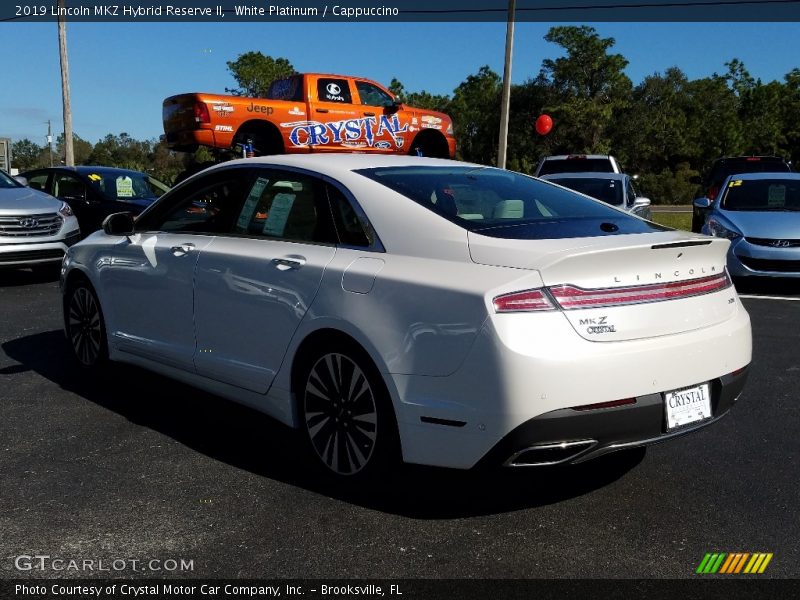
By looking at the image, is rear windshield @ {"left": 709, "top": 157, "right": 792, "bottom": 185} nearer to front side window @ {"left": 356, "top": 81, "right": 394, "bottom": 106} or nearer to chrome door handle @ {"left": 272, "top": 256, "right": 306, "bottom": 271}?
front side window @ {"left": 356, "top": 81, "right": 394, "bottom": 106}

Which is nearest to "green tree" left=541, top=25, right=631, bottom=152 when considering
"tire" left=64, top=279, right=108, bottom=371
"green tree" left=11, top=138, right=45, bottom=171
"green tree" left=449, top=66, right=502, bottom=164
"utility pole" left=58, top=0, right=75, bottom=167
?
"green tree" left=449, top=66, right=502, bottom=164

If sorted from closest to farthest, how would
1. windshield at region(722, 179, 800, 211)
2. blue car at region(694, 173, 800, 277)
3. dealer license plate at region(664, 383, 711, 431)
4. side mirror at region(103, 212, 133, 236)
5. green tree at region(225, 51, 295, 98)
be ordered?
1. dealer license plate at region(664, 383, 711, 431)
2. side mirror at region(103, 212, 133, 236)
3. blue car at region(694, 173, 800, 277)
4. windshield at region(722, 179, 800, 211)
5. green tree at region(225, 51, 295, 98)

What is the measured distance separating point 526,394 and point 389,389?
2.09ft

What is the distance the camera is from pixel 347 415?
3865 mm

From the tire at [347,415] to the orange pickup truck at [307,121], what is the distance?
1004 centimetres

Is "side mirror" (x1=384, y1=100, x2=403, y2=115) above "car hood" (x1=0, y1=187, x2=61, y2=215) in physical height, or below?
above

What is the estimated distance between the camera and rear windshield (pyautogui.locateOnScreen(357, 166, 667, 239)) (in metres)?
3.75

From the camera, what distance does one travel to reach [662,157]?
189 ft

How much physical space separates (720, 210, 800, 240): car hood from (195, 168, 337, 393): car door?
305 inches

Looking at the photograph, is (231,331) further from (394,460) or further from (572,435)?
(572,435)

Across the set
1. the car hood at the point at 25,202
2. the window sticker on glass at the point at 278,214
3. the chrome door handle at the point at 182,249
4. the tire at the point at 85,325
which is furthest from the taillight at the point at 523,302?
the car hood at the point at 25,202

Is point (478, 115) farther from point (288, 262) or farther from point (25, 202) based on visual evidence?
point (288, 262)

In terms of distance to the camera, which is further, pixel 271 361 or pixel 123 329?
pixel 123 329
